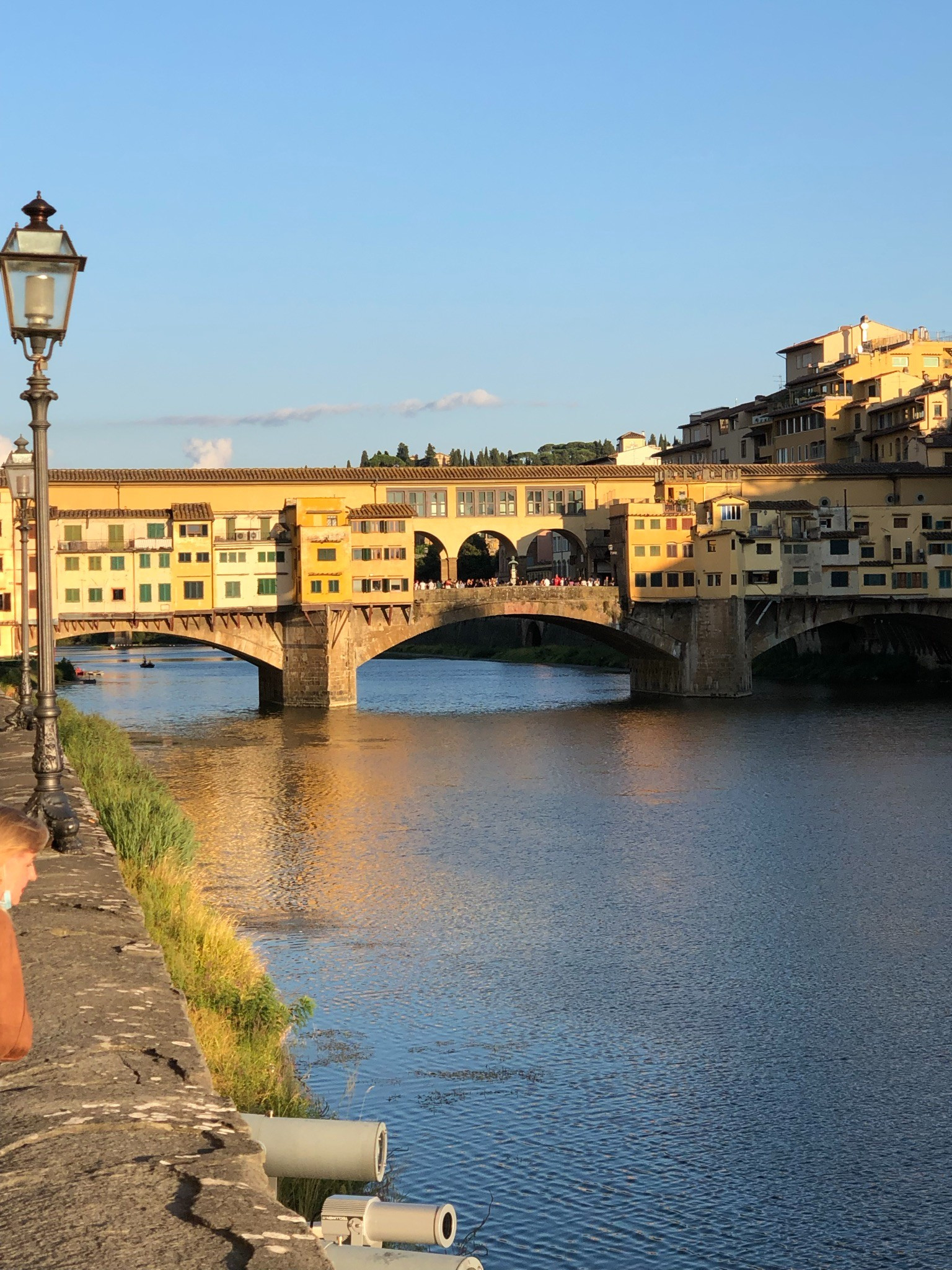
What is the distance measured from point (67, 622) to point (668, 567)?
23026 millimetres

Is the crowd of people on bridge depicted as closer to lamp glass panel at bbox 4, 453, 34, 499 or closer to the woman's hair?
lamp glass panel at bbox 4, 453, 34, 499

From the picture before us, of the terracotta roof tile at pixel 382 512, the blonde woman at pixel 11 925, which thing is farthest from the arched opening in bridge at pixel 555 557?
the blonde woman at pixel 11 925

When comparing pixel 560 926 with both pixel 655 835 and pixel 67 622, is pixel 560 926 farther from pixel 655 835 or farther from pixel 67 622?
pixel 67 622

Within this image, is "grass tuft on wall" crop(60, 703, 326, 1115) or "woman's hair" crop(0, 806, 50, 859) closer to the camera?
"woman's hair" crop(0, 806, 50, 859)

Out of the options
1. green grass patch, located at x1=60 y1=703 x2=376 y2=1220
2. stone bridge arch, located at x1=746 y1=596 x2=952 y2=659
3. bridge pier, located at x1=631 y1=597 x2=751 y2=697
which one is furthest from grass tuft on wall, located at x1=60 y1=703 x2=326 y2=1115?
stone bridge arch, located at x1=746 y1=596 x2=952 y2=659

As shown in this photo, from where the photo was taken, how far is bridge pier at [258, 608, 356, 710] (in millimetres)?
54531

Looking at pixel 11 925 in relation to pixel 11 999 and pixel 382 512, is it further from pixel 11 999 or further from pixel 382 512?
pixel 382 512

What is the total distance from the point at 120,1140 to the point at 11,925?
3.41 ft

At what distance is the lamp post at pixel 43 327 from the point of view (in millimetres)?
10383

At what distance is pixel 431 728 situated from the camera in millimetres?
46406

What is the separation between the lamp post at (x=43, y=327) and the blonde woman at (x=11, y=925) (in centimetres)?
627

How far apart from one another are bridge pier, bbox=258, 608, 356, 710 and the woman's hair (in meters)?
50.1

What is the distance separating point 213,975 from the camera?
11320mm

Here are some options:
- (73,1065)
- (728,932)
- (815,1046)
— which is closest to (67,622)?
(728,932)
